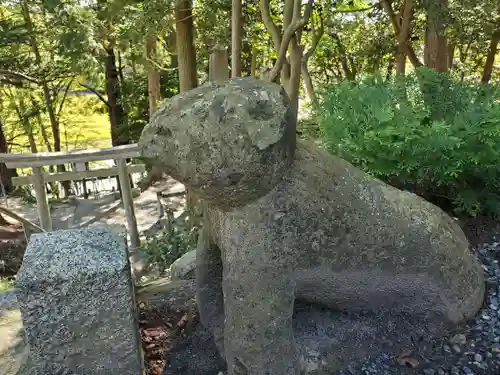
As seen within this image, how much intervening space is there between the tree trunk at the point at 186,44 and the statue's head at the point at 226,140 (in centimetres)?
560

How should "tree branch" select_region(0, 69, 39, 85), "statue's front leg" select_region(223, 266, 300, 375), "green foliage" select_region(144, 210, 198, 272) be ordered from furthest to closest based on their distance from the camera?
"tree branch" select_region(0, 69, 39, 85) < "green foliage" select_region(144, 210, 198, 272) < "statue's front leg" select_region(223, 266, 300, 375)

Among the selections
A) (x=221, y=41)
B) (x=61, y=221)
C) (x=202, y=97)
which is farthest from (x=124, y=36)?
(x=202, y=97)

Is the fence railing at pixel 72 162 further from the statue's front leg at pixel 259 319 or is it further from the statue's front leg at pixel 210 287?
the statue's front leg at pixel 259 319

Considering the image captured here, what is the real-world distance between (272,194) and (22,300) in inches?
36.9

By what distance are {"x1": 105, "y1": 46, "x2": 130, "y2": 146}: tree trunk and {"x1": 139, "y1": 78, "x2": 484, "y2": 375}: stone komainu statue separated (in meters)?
10.5

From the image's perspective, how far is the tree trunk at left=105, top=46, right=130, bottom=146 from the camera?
39.2 ft

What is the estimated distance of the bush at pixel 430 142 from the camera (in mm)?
2535

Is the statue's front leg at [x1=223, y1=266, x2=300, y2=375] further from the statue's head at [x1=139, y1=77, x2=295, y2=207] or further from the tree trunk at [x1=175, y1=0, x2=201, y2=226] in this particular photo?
the tree trunk at [x1=175, y1=0, x2=201, y2=226]

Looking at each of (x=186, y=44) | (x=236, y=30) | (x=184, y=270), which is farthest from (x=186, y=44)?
(x=184, y=270)

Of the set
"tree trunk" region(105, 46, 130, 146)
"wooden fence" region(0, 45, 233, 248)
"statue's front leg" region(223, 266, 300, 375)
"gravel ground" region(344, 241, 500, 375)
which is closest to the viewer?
"statue's front leg" region(223, 266, 300, 375)

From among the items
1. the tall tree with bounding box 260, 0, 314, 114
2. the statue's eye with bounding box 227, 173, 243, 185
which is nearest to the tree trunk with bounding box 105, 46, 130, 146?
the tall tree with bounding box 260, 0, 314, 114

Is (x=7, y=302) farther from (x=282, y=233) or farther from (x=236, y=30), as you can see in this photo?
(x=236, y=30)

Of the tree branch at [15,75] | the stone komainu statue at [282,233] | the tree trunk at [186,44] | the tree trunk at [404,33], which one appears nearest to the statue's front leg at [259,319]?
the stone komainu statue at [282,233]

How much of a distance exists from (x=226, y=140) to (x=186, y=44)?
20.1 ft
